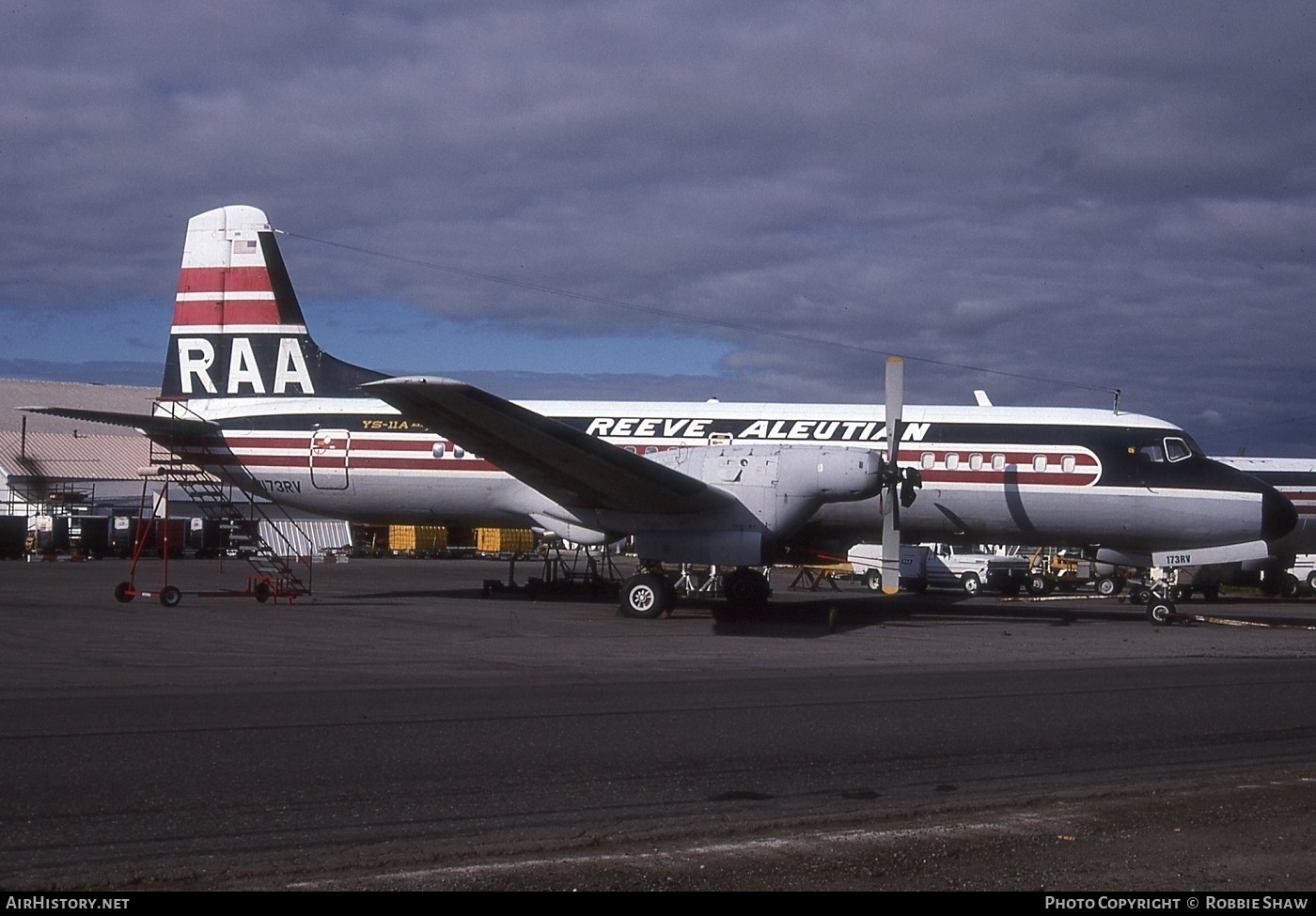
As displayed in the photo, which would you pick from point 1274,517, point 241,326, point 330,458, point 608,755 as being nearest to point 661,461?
point 330,458

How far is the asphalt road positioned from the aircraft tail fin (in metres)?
7.80

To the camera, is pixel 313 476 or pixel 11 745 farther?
pixel 313 476

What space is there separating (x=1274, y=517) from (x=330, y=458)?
1716 cm

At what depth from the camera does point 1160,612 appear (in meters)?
21.7

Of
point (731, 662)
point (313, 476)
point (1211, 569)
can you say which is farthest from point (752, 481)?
point (1211, 569)

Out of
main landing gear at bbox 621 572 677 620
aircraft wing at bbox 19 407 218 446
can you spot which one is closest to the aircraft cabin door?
aircraft wing at bbox 19 407 218 446

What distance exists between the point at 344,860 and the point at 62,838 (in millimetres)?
1506

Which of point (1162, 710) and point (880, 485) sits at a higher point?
point (880, 485)

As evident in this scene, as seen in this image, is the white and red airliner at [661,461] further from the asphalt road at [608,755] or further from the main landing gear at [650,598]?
the asphalt road at [608,755]

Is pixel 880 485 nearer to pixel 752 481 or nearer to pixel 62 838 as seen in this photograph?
pixel 752 481

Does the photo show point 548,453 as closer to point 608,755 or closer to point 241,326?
point 241,326

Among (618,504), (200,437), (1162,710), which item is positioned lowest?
(1162,710)

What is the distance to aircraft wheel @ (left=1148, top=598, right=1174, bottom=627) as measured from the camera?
21516 mm

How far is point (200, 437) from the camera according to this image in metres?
22.9
